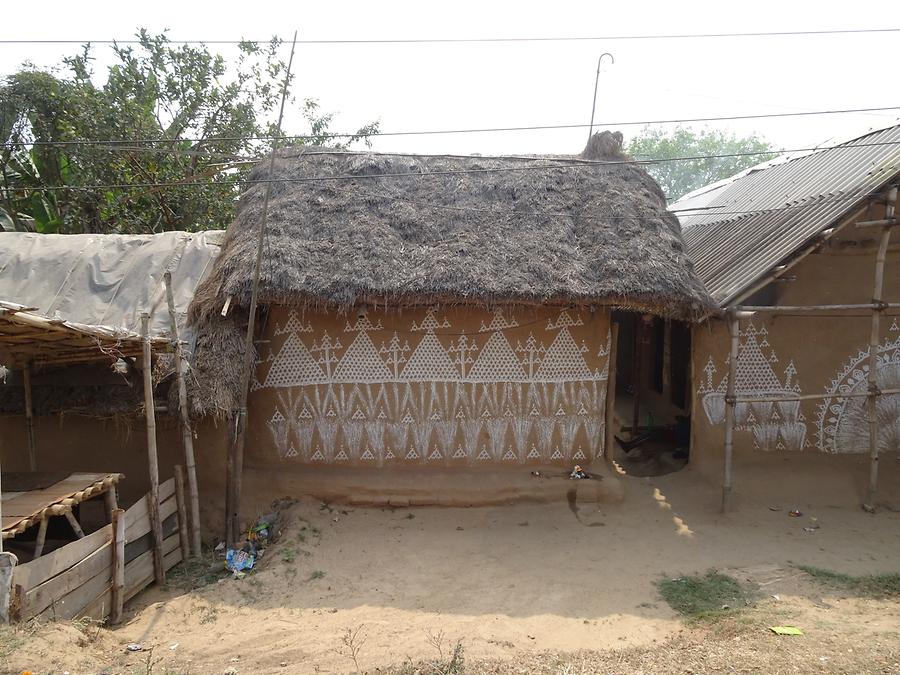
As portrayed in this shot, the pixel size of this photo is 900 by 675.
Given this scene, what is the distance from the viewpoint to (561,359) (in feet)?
23.6

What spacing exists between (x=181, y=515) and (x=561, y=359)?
456 cm

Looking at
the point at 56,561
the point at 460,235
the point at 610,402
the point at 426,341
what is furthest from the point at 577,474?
the point at 56,561

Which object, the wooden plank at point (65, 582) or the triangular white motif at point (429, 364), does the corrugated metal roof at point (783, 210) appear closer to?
the triangular white motif at point (429, 364)

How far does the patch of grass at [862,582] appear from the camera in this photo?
523 centimetres

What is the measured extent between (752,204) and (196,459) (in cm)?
916

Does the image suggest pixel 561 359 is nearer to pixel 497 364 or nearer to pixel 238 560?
pixel 497 364

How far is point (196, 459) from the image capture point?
6.76m

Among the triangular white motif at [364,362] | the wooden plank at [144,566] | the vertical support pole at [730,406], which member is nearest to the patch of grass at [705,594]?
the vertical support pole at [730,406]

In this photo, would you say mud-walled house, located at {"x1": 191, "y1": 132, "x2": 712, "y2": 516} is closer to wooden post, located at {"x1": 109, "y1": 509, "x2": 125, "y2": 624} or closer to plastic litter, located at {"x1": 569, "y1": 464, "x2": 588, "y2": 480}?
plastic litter, located at {"x1": 569, "y1": 464, "x2": 588, "y2": 480}

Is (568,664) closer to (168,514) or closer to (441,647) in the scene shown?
(441,647)

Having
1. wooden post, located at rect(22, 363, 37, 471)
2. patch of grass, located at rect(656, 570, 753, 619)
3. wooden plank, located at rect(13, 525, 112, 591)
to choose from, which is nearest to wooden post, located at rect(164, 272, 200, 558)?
wooden plank, located at rect(13, 525, 112, 591)

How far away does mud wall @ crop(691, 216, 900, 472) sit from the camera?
24.8ft

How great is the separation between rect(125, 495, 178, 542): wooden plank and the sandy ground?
62 centimetres

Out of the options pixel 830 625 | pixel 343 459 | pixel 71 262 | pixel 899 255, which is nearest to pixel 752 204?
pixel 899 255
